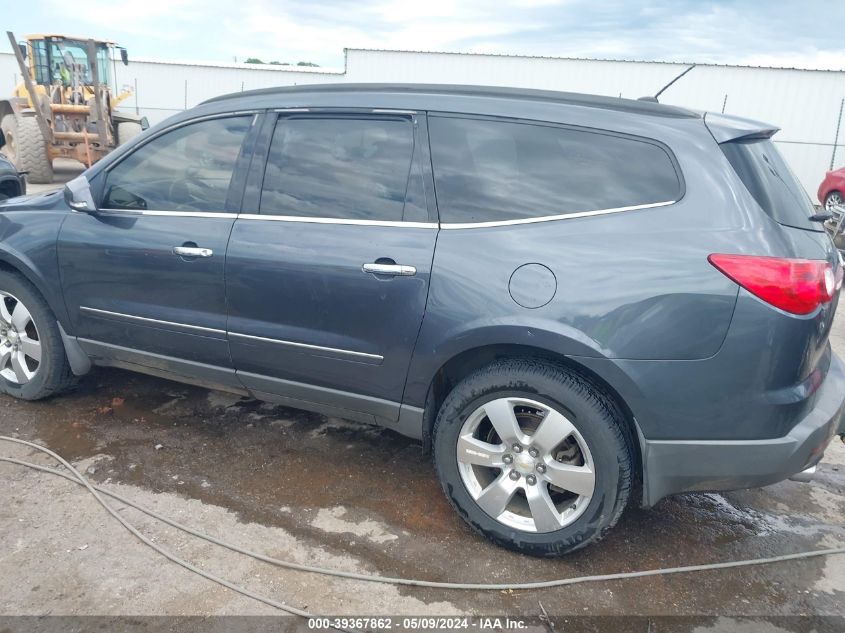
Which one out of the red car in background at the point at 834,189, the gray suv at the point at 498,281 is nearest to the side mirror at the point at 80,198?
the gray suv at the point at 498,281

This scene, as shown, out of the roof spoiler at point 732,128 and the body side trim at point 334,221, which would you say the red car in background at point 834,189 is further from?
the body side trim at point 334,221


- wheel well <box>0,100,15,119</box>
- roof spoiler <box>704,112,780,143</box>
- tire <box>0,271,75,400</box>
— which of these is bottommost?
tire <box>0,271,75,400</box>

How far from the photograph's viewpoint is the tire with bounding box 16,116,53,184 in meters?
12.9

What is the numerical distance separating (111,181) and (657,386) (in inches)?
115

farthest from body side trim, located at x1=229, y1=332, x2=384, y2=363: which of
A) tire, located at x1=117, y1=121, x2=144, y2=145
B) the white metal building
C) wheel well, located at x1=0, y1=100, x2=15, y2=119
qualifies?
wheel well, located at x1=0, y1=100, x2=15, y2=119

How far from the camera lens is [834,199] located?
12.7 meters

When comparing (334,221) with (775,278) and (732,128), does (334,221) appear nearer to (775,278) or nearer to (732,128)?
(732,128)

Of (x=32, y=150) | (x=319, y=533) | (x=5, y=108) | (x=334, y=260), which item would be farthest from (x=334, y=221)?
(x=5, y=108)

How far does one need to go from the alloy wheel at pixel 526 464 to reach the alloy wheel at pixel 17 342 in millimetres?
2690

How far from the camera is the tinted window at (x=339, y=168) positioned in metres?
2.95

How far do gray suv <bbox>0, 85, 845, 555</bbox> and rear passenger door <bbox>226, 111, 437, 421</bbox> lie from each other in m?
0.01

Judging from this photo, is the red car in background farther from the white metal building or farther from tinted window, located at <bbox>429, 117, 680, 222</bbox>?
tinted window, located at <bbox>429, 117, 680, 222</bbox>

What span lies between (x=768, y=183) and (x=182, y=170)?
270cm

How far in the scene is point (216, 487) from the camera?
3.26m
